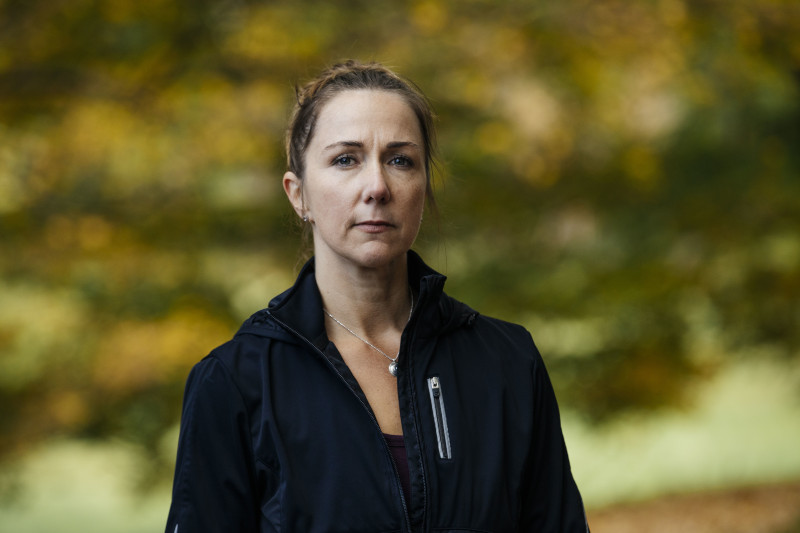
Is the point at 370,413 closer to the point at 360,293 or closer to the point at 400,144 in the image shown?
the point at 360,293

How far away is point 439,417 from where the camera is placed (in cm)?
127

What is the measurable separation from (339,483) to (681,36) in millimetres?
3773

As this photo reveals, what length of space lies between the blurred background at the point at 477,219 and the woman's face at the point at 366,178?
2349 millimetres

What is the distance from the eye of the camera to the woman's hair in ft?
4.53

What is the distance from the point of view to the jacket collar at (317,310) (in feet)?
4.25

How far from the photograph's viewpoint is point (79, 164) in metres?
3.86

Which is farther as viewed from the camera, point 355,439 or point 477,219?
point 477,219

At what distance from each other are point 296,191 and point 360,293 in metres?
0.22

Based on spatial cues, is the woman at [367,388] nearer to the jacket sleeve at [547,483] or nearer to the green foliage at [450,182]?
the jacket sleeve at [547,483]

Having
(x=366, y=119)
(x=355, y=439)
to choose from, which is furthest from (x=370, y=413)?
(x=366, y=119)

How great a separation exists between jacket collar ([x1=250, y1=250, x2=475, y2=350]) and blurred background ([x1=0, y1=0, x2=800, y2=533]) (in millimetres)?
2317

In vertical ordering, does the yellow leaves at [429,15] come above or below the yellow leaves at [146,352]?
above

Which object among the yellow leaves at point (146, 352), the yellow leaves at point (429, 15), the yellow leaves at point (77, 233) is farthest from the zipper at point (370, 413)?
the yellow leaves at point (429, 15)

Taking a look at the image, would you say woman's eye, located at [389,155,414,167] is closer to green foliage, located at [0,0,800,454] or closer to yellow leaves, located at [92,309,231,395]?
green foliage, located at [0,0,800,454]
